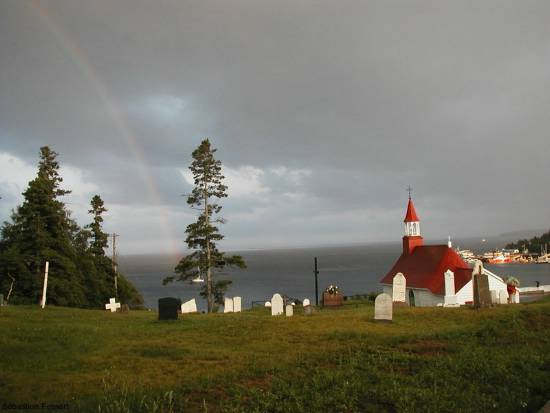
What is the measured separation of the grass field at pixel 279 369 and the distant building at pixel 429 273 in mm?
18340

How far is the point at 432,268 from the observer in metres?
35.1

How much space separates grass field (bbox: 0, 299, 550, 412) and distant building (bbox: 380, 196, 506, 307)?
722 inches

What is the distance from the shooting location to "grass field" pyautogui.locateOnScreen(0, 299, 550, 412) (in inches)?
250

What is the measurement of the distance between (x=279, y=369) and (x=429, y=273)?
29410 mm

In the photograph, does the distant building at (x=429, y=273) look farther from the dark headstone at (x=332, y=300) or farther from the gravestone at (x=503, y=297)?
the dark headstone at (x=332, y=300)

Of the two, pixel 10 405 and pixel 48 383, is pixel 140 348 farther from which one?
pixel 10 405

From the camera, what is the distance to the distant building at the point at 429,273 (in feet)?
104

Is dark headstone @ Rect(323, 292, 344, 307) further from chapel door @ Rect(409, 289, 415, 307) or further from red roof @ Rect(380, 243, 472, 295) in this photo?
red roof @ Rect(380, 243, 472, 295)

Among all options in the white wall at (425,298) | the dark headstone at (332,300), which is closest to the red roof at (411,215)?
the white wall at (425,298)

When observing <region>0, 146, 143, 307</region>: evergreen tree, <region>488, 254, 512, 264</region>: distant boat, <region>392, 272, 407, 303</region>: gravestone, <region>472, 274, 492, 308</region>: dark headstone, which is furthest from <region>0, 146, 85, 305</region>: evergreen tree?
<region>488, 254, 512, 264</region>: distant boat

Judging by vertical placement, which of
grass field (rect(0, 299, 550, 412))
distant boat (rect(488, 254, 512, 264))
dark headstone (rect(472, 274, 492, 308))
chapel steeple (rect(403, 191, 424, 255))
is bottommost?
grass field (rect(0, 299, 550, 412))

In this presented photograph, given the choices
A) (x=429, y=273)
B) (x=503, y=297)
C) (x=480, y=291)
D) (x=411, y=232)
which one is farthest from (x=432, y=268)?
(x=480, y=291)

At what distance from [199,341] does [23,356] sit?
14.2 feet

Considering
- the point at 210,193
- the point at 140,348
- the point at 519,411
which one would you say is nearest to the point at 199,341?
the point at 140,348
